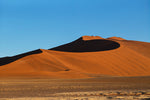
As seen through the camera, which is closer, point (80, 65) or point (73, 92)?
point (73, 92)

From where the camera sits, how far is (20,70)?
25.6 meters

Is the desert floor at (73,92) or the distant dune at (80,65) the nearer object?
the desert floor at (73,92)

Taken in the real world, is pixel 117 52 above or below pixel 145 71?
above

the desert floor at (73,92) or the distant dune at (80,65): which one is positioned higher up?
the distant dune at (80,65)

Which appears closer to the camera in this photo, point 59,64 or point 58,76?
point 58,76

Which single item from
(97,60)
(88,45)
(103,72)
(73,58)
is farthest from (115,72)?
(88,45)

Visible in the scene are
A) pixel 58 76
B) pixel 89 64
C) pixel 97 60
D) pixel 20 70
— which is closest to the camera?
pixel 58 76

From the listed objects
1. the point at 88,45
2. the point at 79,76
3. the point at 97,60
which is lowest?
the point at 79,76

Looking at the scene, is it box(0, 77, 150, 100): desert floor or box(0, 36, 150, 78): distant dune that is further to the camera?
box(0, 36, 150, 78): distant dune

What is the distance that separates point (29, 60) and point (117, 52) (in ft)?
53.7

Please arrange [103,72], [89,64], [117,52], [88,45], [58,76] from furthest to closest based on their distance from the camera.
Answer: [88,45] → [117,52] → [89,64] → [103,72] → [58,76]

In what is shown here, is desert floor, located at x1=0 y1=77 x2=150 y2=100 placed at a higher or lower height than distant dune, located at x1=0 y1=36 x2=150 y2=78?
lower

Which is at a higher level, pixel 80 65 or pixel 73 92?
pixel 80 65

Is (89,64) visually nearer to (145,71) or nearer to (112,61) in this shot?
(112,61)
